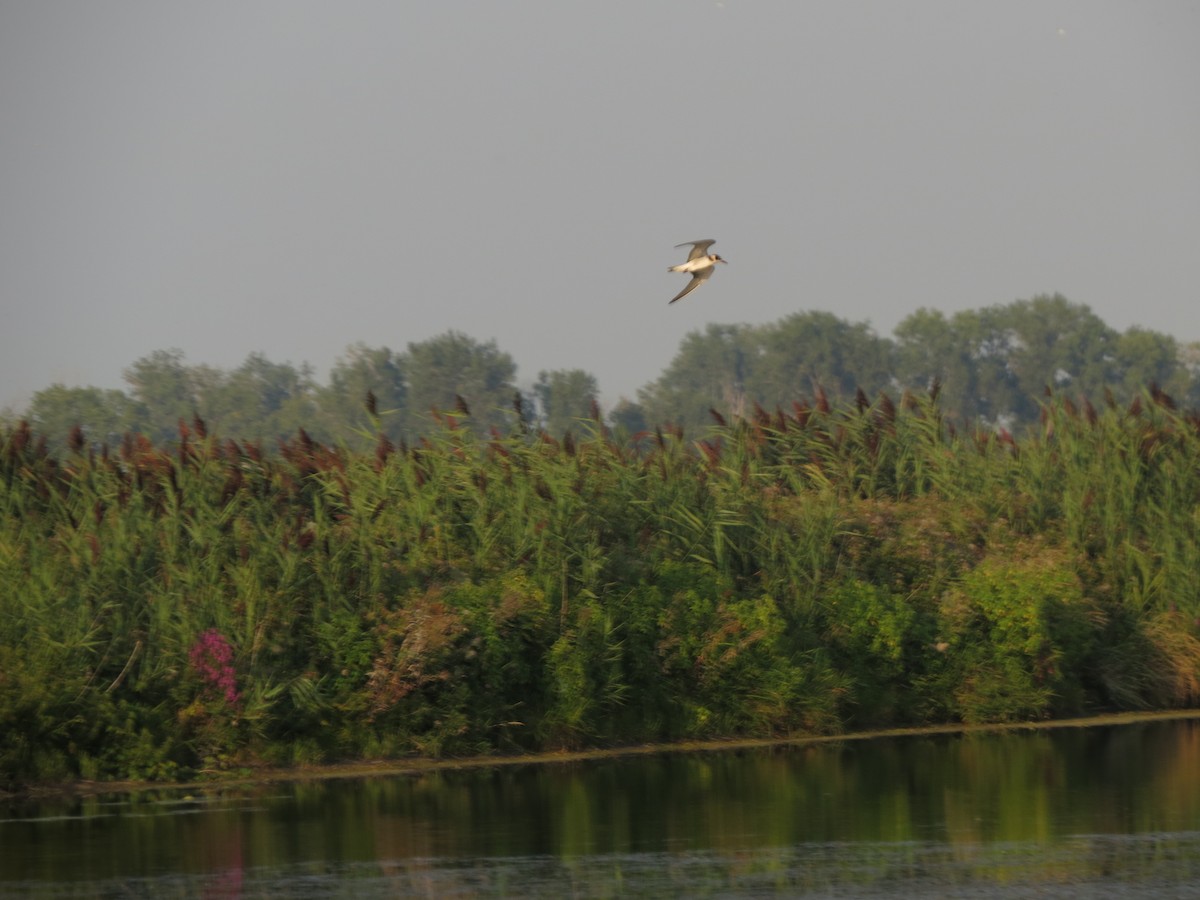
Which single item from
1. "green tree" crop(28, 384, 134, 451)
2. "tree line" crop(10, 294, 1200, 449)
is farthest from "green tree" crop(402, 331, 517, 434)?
"green tree" crop(28, 384, 134, 451)

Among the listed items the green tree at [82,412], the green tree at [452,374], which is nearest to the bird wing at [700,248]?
the green tree at [82,412]

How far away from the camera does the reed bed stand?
16500 mm

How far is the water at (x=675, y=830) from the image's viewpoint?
11422mm

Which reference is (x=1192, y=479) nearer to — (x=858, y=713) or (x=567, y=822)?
(x=858, y=713)

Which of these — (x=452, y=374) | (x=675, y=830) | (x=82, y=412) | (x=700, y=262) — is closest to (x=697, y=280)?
(x=700, y=262)

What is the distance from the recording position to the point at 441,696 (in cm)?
1711

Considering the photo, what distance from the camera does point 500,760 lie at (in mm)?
17234

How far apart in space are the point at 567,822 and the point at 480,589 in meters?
4.14

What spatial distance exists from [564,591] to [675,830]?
4.94 m

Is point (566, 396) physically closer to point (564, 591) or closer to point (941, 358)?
point (941, 358)

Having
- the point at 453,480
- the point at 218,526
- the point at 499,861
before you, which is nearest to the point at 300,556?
the point at 218,526

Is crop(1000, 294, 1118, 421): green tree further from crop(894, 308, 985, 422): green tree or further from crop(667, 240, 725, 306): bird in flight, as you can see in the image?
crop(667, 240, 725, 306): bird in flight

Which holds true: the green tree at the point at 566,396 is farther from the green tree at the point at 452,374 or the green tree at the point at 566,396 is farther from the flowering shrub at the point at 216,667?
the flowering shrub at the point at 216,667

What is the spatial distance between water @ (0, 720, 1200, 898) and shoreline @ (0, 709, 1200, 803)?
0.71 ft
